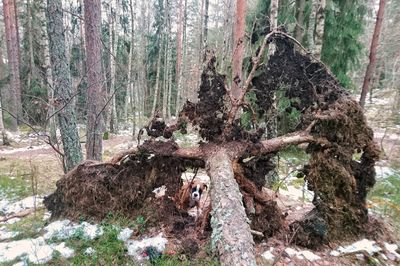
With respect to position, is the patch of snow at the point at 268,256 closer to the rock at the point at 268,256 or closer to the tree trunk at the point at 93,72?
the rock at the point at 268,256

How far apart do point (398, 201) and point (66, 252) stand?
6.23 metres

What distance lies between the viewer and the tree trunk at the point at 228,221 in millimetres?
2061

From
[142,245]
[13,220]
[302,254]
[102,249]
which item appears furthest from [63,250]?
[302,254]

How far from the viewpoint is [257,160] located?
405 centimetres

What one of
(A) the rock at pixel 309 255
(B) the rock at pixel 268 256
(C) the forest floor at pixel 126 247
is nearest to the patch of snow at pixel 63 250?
(C) the forest floor at pixel 126 247

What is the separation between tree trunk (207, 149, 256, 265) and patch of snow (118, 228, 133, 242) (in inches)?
55.0

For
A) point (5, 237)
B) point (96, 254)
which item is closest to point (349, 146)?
point (96, 254)

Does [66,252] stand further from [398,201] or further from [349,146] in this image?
[398,201]

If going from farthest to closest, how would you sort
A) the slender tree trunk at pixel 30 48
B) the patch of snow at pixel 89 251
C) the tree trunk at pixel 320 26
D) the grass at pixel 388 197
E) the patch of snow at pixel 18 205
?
the slender tree trunk at pixel 30 48 → the tree trunk at pixel 320 26 → the patch of snow at pixel 18 205 → the grass at pixel 388 197 → the patch of snow at pixel 89 251

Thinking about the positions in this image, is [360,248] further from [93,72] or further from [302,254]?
[93,72]

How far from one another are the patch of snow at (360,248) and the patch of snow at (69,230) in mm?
3016

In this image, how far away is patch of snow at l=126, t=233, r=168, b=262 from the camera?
3467 millimetres

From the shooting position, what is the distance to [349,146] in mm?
4035

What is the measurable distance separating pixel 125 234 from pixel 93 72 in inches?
144
